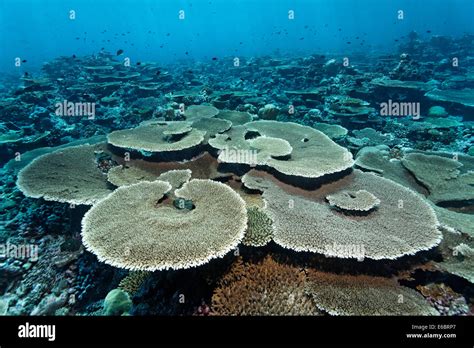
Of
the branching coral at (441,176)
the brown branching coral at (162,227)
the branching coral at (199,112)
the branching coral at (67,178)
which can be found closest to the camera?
the brown branching coral at (162,227)

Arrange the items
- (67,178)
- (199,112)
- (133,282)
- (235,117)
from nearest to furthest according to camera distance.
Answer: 1. (133,282)
2. (67,178)
3. (235,117)
4. (199,112)

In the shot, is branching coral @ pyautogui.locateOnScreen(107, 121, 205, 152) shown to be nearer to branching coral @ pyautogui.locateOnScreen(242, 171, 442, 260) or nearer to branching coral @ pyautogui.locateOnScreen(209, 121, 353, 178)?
branching coral @ pyautogui.locateOnScreen(209, 121, 353, 178)

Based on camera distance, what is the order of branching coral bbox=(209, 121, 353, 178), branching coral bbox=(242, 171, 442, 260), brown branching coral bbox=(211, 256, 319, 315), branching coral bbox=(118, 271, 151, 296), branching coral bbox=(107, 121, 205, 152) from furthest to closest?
branching coral bbox=(107, 121, 205, 152) → branching coral bbox=(209, 121, 353, 178) → branching coral bbox=(118, 271, 151, 296) → branching coral bbox=(242, 171, 442, 260) → brown branching coral bbox=(211, 256, 319, 315)

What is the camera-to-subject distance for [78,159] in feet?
20.3

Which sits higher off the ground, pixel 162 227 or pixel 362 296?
pixel 162 227

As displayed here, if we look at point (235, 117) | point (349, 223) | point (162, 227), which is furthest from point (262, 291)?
point (235, 117)

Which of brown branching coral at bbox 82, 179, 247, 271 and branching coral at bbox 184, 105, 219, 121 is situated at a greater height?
branching coral at bbox 184, 105, 219, 121

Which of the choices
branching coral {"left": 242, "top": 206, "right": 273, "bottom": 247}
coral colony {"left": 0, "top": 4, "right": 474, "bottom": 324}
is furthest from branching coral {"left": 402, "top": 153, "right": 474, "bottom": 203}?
branching coral {"left": 242, "top": 206, "right": 273, "bottom": 247}

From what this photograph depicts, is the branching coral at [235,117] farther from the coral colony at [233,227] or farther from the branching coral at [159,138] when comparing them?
the branching coral at [159,138]

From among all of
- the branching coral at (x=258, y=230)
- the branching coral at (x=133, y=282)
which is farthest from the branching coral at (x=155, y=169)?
the branching coral at (x=133, y=282)

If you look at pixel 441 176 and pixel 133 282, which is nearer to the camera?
pixel 133 282

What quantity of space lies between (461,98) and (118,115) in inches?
635

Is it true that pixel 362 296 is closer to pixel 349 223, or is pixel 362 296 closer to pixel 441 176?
pixel 349 223
